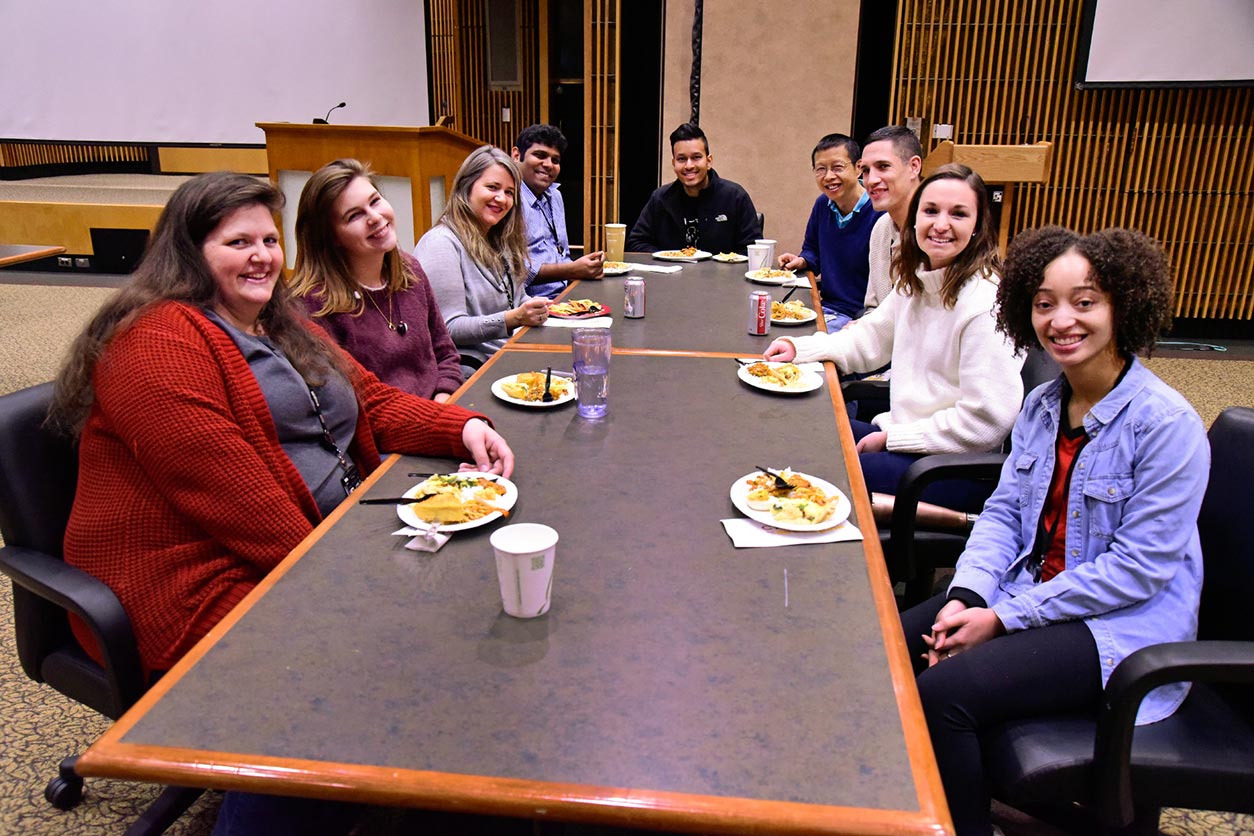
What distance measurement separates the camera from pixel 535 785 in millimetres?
855

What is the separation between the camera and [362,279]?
2.46 metres

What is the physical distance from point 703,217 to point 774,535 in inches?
138

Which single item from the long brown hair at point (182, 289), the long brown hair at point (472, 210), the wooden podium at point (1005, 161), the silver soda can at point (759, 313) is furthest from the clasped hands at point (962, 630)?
the wooden podium at point (1005, 161)

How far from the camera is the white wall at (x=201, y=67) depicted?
7.42 meters

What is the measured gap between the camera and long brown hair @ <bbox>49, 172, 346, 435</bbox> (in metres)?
1.44

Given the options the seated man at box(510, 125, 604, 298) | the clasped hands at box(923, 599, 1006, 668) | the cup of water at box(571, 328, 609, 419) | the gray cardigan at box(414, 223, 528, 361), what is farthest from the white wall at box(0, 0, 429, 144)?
the clasped hands at box(923, 599, 1006, 668)

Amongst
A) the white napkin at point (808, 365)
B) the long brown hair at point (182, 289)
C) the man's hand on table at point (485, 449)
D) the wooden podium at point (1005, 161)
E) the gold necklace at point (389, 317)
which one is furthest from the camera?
the wooden podium at point (1005, 161)

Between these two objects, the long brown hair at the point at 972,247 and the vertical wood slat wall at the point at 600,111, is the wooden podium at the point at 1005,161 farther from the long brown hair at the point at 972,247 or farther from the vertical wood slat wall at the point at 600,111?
the long brown hair at the point at 972,247

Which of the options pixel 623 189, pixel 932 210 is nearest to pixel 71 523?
pixel 932 210

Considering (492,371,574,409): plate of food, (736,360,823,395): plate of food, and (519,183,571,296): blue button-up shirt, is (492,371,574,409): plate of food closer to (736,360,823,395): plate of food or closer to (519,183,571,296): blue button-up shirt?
(736,360,823,395): plate of food

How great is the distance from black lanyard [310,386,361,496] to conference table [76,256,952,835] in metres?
0.16

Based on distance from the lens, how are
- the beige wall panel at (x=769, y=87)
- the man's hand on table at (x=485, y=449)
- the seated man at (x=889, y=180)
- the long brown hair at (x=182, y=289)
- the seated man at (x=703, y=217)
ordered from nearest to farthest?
the long brown hair at (x=182, y=289)
the man's hand on table at (x=485, y=449)
the seated man at (x=889, y=180)
the seated man at (x=703, y=217)
the beige wall panel at (x=769, y=87)

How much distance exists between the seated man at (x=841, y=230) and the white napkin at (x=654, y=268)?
52 cm

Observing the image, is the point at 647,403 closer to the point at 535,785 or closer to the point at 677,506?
the point at 677,506
